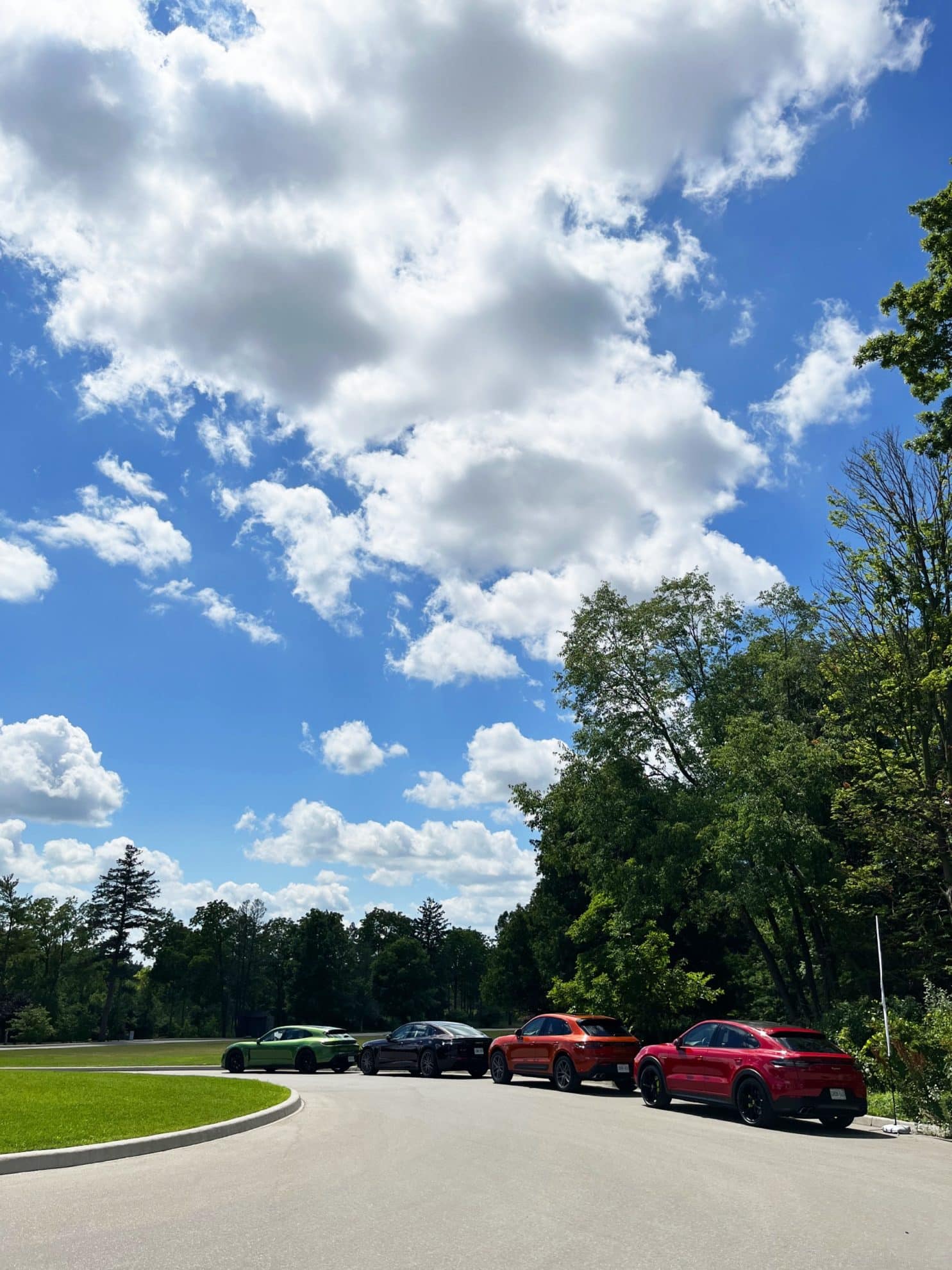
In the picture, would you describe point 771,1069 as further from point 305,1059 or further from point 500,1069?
point 305,1059

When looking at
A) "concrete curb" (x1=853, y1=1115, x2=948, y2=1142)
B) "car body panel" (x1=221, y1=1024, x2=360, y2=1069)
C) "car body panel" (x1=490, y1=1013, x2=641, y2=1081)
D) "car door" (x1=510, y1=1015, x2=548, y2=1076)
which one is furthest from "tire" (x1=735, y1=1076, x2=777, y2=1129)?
"car body panel" (x1=221, y1=1024, x2=360, y2=1069)

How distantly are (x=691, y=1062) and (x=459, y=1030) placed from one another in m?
11.1

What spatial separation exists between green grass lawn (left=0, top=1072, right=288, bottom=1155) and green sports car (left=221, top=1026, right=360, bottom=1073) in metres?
7.49

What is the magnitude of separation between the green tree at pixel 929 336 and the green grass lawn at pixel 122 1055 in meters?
26.8

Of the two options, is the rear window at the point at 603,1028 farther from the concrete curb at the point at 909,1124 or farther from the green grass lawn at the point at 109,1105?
the green grass lawn at the point at 109,1105

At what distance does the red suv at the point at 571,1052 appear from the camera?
20.2 m

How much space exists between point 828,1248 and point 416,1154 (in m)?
5.46

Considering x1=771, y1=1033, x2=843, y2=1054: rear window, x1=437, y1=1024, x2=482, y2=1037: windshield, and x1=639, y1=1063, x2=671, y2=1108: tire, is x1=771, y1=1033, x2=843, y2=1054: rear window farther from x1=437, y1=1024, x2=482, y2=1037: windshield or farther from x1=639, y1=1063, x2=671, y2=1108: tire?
x1=437, y1=1024, x2=482, y2=1037: windshield

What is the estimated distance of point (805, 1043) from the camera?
14578 millimetres

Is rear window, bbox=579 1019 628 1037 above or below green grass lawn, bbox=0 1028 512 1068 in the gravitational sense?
above

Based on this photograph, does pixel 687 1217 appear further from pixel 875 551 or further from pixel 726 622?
pixel 726 622

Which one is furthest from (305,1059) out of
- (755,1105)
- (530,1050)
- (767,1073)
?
(767,1073)

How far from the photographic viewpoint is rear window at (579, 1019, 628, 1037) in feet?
68.2

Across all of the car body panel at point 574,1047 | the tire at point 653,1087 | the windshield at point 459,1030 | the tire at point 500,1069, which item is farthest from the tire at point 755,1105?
the windshield at point 459,1030
